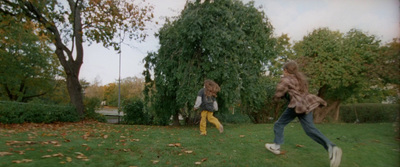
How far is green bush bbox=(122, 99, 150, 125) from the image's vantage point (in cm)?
1706

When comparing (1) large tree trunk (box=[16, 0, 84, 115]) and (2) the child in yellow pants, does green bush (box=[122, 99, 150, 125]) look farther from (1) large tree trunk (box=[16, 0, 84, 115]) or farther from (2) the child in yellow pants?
(2) the child in yellow pants

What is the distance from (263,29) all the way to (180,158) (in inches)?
348

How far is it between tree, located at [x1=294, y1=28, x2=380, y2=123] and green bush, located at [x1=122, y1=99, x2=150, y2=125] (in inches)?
410

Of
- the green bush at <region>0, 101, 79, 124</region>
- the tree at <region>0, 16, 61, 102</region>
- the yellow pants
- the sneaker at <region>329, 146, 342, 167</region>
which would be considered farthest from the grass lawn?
the tree at <region>0, 16, 61, 102</region>

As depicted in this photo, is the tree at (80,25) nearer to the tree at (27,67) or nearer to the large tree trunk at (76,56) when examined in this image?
the large tree trunk at (76,56)

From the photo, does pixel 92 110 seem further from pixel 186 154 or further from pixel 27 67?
pixel 27 67

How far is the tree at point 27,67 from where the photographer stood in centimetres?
2361

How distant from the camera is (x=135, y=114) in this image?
17.3 meters

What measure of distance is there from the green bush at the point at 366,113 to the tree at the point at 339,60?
26.0ft

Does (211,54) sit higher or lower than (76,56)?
lower

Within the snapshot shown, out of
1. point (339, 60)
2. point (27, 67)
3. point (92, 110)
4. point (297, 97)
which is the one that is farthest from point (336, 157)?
point (27, 67)

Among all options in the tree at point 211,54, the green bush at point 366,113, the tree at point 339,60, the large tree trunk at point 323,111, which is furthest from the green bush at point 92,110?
the green bush at point 366,113

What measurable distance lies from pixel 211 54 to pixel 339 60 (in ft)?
27.1

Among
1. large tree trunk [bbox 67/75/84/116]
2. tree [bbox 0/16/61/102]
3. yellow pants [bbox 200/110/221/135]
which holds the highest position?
tree [bbox 0/16/61/102]
